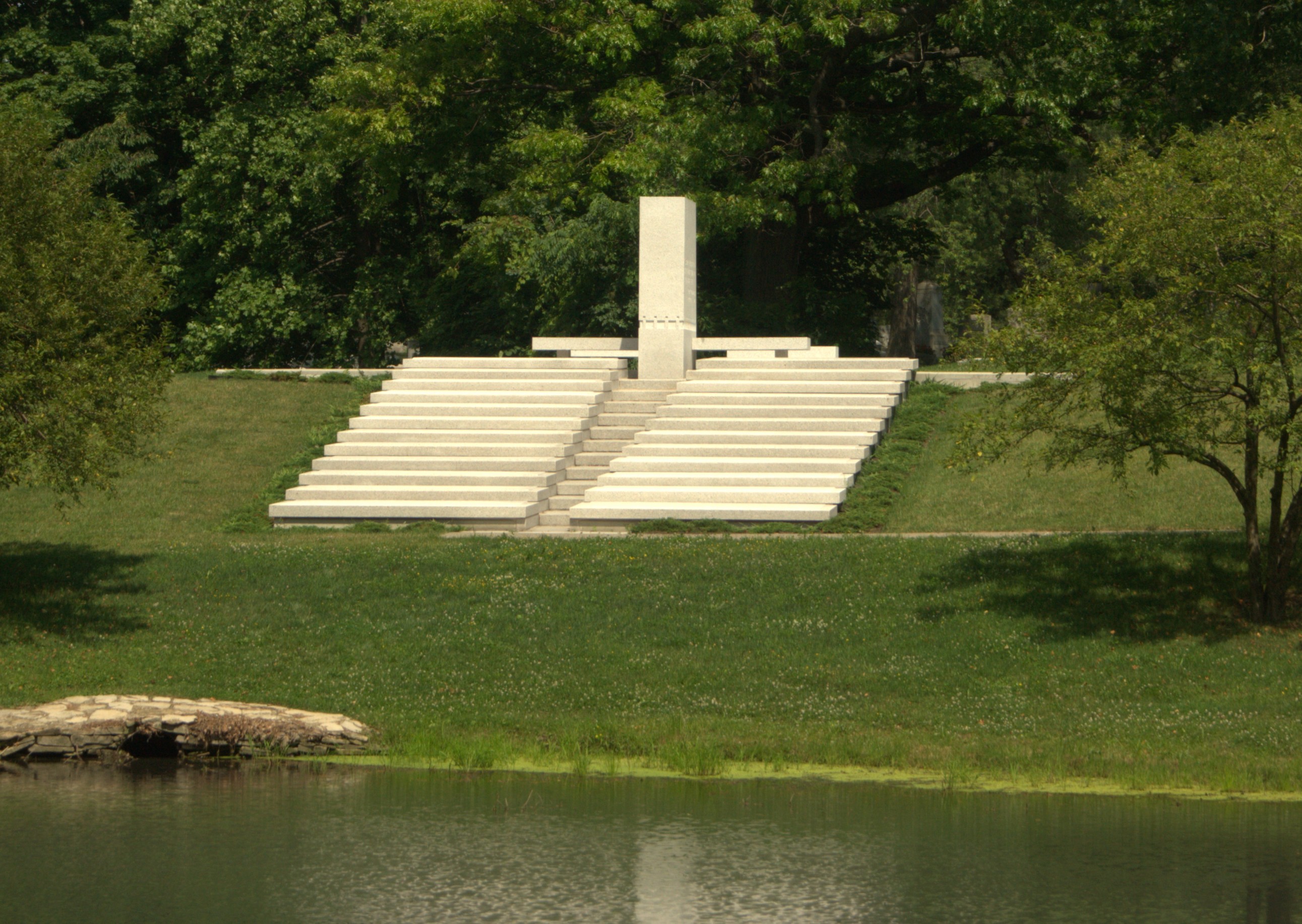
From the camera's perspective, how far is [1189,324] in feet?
59.2

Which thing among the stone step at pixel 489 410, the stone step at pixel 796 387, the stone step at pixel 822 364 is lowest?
the stone step at pixel 489 410

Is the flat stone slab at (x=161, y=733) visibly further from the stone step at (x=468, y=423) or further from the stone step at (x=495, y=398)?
the stone step at (x=495, y=398)

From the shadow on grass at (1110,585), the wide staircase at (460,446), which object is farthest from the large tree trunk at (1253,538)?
the wide staircase at (460,446)

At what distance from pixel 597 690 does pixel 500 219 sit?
21541 mm

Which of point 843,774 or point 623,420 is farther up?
point 623,420

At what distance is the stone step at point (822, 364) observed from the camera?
1230 inches

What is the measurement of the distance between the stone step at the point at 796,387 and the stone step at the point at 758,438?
186 cm

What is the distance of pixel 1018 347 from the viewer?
1884 centimetres

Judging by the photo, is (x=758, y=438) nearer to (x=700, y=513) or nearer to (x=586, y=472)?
(x=586, y=472)

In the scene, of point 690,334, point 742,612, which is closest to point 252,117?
point 690,334

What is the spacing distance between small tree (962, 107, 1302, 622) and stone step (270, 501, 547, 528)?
8652 mm

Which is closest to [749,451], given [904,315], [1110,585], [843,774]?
[1110,585]

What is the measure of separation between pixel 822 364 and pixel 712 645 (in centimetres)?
1348

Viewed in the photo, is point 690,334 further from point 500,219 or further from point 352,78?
point 352,78
